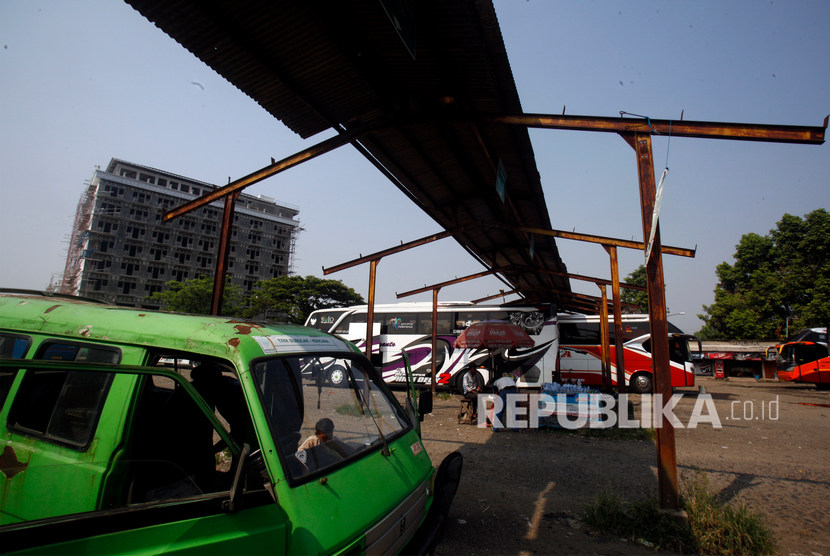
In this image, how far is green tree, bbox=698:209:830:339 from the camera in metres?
29.1

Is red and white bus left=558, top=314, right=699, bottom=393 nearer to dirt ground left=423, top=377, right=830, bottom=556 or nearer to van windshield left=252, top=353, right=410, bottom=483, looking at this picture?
dirt ground left=423, top=377, right=830, bottom=556

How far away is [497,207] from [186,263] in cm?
6857

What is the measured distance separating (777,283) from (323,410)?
39.5 meters

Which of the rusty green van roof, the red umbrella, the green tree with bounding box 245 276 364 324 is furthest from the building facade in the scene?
the rusty green van roof

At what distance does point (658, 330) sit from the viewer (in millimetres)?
4793

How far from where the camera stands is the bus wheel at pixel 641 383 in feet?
55.8

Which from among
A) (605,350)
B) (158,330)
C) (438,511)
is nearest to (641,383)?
(605,350)

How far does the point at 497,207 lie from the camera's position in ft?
31.2

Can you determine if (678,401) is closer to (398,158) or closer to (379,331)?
(379,331)

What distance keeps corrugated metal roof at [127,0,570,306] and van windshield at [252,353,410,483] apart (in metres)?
3.21

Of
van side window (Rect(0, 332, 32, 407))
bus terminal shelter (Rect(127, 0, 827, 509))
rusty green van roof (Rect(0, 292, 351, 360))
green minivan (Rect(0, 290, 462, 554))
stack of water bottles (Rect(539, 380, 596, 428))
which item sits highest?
bus terminal shelter (Rect(127, 0, 827, 509))

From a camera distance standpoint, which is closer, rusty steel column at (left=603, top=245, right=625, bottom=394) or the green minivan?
the green minivan

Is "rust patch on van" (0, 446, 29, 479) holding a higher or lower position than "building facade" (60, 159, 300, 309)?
lower

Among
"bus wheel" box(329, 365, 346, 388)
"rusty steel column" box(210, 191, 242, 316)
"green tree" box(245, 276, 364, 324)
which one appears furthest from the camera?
"green tree" box(245, 276, 364, 324)
